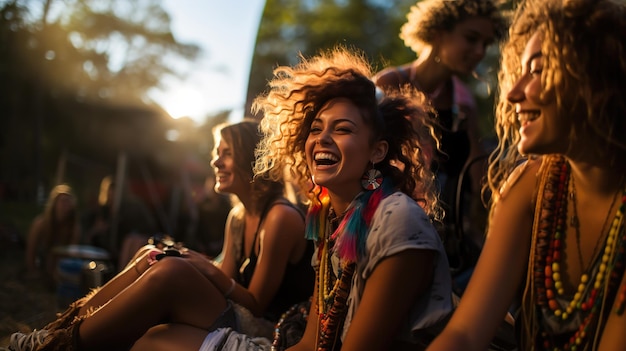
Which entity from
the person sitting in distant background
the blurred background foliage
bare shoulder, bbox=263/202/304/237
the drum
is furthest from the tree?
bare shoulder, bbox=263/202/304/237

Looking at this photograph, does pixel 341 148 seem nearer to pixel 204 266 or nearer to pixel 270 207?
pixel 204 266

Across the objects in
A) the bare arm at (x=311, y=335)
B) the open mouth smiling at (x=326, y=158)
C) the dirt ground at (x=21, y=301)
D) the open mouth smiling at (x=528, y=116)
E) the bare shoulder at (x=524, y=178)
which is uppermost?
the open mouth smiling at (x=528, y=116)

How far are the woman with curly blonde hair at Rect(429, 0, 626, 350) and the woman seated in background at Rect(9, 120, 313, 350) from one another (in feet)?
4.13

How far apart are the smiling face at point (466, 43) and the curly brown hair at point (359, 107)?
120 cm

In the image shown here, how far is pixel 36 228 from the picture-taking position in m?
7.73

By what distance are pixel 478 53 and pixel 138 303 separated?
225cm

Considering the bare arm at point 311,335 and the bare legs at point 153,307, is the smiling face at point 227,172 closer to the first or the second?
the bare legs at point 153,307

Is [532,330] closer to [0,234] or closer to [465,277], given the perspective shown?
[465,277]

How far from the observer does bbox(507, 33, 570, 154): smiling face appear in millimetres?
1556

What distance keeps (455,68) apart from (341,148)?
65.8 inches

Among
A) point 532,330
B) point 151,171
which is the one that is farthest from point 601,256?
point 151,171

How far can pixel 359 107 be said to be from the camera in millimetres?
2293

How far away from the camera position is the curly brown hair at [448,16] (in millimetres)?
3654

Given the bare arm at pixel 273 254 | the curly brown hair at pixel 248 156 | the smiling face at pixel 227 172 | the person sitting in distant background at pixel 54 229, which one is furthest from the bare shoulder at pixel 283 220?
the person sitting in distant background at pixel 54 229
